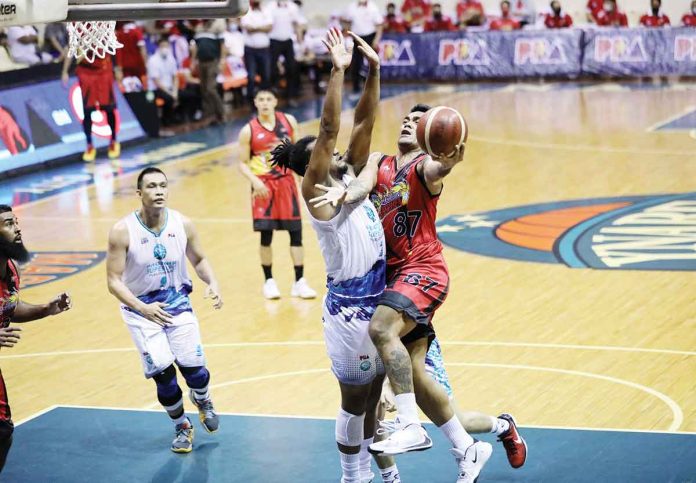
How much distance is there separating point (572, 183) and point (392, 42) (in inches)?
514

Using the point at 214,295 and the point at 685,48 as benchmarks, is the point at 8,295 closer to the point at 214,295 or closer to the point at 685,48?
the point at 214,295

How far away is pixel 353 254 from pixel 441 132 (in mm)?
816

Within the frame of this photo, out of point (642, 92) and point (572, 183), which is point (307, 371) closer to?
point (572, 183)

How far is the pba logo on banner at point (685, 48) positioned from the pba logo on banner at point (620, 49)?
0.65m

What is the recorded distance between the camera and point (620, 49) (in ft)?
86.0

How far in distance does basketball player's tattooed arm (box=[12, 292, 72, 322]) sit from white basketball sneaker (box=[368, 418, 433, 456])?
2137mm

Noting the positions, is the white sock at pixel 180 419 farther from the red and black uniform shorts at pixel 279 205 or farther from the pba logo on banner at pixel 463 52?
the pba logo on banner at pixel 463 52

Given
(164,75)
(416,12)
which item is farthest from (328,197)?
(416,12)

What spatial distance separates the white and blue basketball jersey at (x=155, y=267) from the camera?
7965mm

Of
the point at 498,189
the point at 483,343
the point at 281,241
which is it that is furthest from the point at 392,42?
the point at 483,343

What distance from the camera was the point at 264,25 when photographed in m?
23.3

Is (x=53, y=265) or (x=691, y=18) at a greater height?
(x=691, y=18)

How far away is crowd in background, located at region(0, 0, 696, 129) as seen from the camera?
21.8 metres

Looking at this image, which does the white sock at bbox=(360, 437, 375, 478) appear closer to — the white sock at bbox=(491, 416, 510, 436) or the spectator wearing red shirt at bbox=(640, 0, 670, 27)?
the white sock at bbox=(491, 416, 510, 436)
